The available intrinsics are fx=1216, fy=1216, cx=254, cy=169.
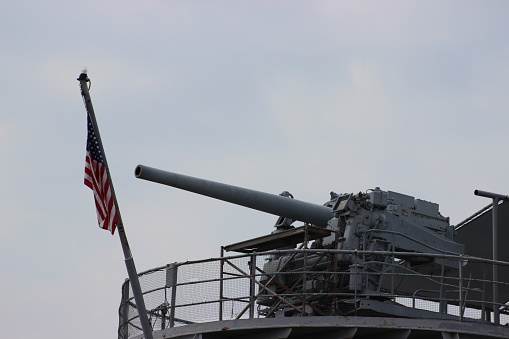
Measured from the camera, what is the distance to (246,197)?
2264cm

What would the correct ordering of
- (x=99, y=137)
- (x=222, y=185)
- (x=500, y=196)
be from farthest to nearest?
(x=500, y=196), (x=222, y=185), (x=99, y=137)

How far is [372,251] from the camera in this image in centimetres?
2100

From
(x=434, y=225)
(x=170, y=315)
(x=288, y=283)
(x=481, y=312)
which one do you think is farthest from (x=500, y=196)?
(x=170, y=315)

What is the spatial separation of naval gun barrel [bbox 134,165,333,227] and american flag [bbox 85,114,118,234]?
2.24 metres

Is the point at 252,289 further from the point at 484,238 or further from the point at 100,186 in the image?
the point at 484,238

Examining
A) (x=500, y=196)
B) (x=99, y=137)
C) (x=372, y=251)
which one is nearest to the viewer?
(x=99, y=137)

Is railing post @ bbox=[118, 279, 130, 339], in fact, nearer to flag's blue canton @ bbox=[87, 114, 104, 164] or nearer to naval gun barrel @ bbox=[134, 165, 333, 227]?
naval gun barrel @ bbox=[134, 165, 333, 227]

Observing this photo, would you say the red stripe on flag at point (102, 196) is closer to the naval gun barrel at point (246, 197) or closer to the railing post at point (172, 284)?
the naval gun barrel at point (246, 197)

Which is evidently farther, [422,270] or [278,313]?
[422,270]

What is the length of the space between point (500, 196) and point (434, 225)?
1425 mm

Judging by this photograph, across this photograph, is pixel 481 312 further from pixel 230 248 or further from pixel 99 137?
pixel 99 137

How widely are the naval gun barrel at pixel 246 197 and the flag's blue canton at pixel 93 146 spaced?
2.31 meters

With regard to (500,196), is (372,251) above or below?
below

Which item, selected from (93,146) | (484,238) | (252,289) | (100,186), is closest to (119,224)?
(100,186)
